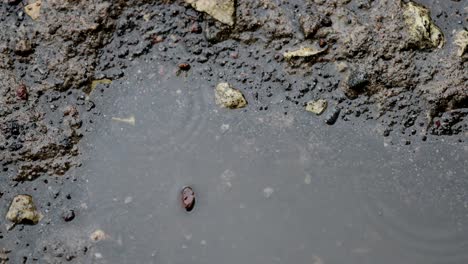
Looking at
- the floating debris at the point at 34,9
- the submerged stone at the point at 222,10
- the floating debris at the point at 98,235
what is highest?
the submerged stone at the point at 222,10

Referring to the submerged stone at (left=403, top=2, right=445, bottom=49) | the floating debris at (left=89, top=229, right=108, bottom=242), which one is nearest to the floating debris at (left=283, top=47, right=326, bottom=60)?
the submerged stone at (left=403, top=2, right=445, bottom=49)

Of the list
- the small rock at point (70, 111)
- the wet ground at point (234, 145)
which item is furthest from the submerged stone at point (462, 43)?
the small rock at point (70, 111)

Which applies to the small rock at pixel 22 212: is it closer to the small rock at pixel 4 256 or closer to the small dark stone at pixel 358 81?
the small rock at pixel 4 256

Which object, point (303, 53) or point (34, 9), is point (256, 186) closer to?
point (303, 53)

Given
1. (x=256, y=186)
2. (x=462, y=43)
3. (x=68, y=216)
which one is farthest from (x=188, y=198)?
(x=462, y=43)

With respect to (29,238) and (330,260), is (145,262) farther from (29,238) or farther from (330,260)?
(330,260)

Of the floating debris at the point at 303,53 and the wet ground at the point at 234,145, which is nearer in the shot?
the wet ground at the point at 234,145

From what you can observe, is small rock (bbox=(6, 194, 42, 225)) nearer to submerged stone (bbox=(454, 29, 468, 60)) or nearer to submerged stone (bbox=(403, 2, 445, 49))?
submerged stone (bbox=(403, 2, 445, 49))
